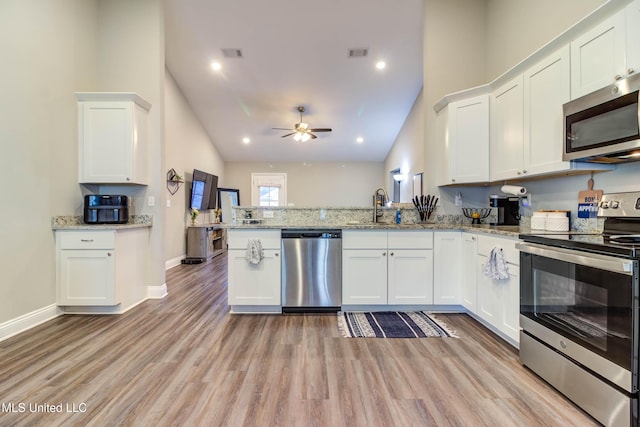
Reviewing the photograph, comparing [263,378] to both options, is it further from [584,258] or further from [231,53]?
[231,53]

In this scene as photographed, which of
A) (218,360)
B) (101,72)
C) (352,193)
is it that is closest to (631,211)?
(218,360)

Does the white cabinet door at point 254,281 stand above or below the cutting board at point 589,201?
below

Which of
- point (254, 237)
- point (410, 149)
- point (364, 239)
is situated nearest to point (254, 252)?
point (254, 237)

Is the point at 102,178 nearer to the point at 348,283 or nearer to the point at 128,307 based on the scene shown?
the point at 128,307

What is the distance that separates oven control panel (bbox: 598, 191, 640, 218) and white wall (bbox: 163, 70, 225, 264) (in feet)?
18.0

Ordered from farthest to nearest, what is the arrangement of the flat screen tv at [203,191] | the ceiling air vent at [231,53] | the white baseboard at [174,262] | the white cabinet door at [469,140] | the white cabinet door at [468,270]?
the flat screen tv at [203,191]
the white baseboard at [174,262]
the ceiling air vent at [231,53]
the white cabinet door at [469,140]
the white cabinet door at [468,270]

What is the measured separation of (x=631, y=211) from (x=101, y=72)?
522cm

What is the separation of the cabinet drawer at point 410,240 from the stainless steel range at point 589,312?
964 millimetres

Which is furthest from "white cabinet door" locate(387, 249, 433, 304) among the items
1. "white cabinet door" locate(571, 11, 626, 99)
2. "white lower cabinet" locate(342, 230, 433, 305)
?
"white cabinet door" locate(571, 11, 626, 99)

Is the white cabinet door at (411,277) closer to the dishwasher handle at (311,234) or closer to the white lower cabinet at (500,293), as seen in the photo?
the white lower cabinet at (500,293)

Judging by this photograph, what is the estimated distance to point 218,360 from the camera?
2035mm

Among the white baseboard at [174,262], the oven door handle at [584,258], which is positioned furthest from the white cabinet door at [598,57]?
the white baseboard at [174,262]

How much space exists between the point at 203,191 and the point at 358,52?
445 centimetres

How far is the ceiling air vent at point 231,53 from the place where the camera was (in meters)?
4.44
